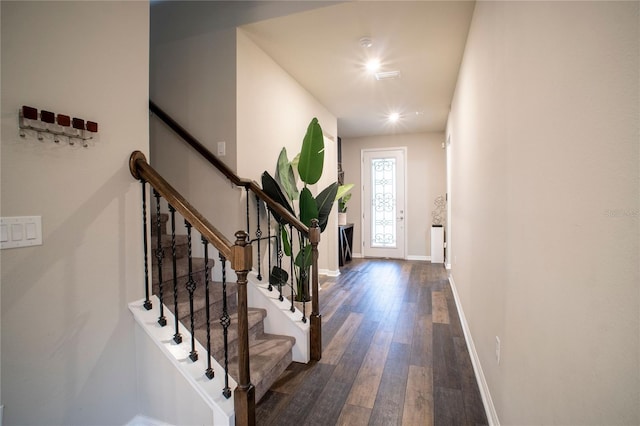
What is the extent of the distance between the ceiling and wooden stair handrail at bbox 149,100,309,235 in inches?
41.2

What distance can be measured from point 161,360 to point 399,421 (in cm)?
133

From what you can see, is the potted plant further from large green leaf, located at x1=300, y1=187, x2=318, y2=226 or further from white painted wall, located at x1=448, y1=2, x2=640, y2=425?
white painted wall, located at x1=448, y1=2, x2=640, y2=425

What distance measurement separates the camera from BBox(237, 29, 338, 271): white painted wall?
112 inches

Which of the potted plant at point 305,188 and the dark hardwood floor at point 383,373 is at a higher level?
the potted plant at point 305,188

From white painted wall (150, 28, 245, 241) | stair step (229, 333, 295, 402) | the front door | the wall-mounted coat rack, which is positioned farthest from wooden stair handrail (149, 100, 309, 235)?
the front door

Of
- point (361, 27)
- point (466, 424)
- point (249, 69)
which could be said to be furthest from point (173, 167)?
point (466, 424)

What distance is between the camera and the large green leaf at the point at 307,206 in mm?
2881

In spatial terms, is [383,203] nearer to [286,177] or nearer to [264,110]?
[286,177]

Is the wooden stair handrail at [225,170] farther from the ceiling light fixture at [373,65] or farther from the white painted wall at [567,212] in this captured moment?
the ceiling light fixture at [373,65]

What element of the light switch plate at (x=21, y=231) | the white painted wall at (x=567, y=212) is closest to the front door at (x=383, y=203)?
the white painted wall at (x=567, y=212)

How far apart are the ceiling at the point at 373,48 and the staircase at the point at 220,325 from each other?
205 centimetres

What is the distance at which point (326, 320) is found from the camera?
3361 mm

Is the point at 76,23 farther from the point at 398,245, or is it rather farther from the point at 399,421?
the point at 398,245

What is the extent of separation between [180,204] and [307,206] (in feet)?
4.61
